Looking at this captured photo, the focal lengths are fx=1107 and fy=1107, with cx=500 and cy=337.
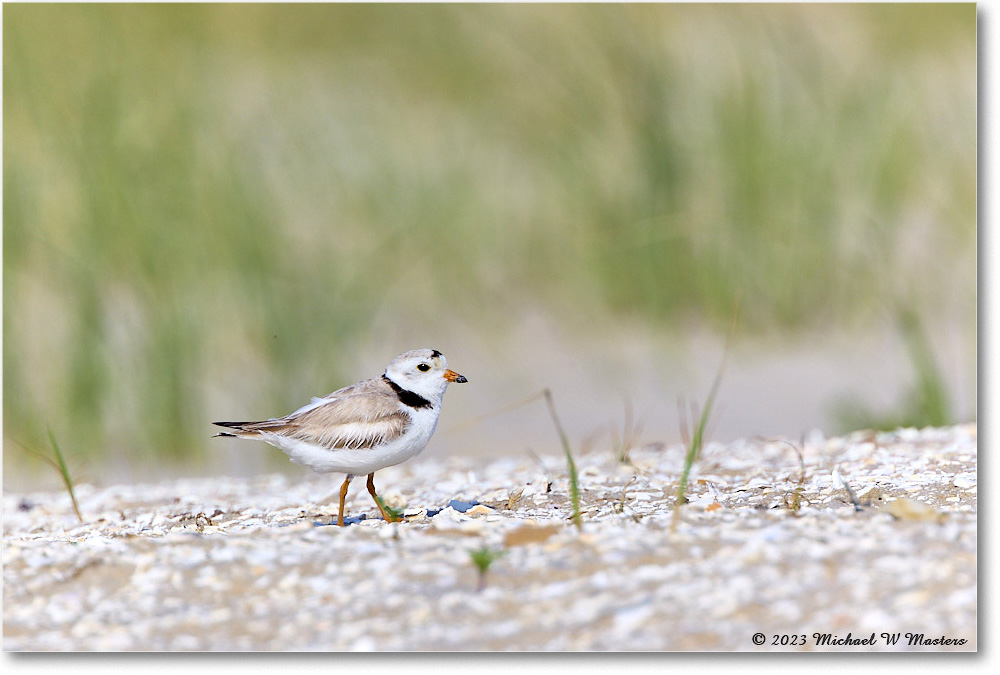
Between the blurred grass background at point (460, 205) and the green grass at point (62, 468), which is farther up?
the blurred grass background at point (460, 205)

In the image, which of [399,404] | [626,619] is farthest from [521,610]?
[399,404]

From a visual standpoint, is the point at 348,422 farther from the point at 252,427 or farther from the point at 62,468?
the point at 62,468

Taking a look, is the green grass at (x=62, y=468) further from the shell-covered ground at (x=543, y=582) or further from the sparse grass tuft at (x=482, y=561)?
the sparse grass tuft at (x=482, y=561)

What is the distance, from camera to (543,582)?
9.18 feet

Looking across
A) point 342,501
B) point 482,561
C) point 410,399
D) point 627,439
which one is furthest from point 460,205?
point 482,561

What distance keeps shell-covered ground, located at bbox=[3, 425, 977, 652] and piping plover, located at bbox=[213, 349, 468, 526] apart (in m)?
0.22

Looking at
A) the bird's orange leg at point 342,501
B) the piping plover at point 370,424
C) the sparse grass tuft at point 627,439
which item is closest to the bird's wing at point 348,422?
the piping plover at point 370,424

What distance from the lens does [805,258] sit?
6.04m

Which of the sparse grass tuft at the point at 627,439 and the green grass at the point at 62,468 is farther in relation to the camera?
the sparse grass tuft at the point at 627,439

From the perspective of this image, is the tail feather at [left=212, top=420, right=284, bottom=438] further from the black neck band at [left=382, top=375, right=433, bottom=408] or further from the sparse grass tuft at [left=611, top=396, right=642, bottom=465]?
the sparse grass tuft at [left=611, top=396, right=642, bottom=465]

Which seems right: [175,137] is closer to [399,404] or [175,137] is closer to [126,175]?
[126,175]

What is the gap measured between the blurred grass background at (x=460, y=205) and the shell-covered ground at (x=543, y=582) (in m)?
1.97

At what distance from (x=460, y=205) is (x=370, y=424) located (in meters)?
3.46

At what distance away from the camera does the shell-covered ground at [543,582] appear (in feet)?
8.77
